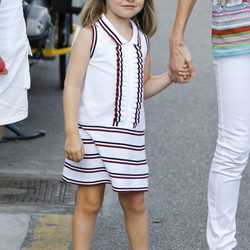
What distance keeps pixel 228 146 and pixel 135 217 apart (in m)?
0.54

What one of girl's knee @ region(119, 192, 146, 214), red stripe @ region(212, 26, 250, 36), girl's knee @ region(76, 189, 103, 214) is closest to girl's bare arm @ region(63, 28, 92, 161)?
girl's knee @ region(76, 189, 103, 214)

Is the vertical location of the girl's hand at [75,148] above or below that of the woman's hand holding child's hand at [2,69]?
below

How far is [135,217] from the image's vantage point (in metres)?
4.29

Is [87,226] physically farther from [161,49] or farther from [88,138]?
[161,49]

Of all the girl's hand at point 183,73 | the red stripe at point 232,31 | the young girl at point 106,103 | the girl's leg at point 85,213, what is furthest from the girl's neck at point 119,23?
the girl's leg at point 85,213

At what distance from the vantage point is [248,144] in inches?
168

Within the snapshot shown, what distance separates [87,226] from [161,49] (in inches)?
250

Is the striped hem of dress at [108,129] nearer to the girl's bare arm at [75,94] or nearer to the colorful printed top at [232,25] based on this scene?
the girl's bare arm at [75,94]

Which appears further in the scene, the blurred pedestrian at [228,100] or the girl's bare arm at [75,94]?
the blurred pedestrian at [228,100]

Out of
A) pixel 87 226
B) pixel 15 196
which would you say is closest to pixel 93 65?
pixel 87 226

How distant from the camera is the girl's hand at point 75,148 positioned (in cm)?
405

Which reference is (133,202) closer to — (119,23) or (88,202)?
(88,202)

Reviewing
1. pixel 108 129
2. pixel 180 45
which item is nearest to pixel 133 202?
pixel 108 129

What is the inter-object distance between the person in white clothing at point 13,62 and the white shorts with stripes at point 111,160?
401 mm
